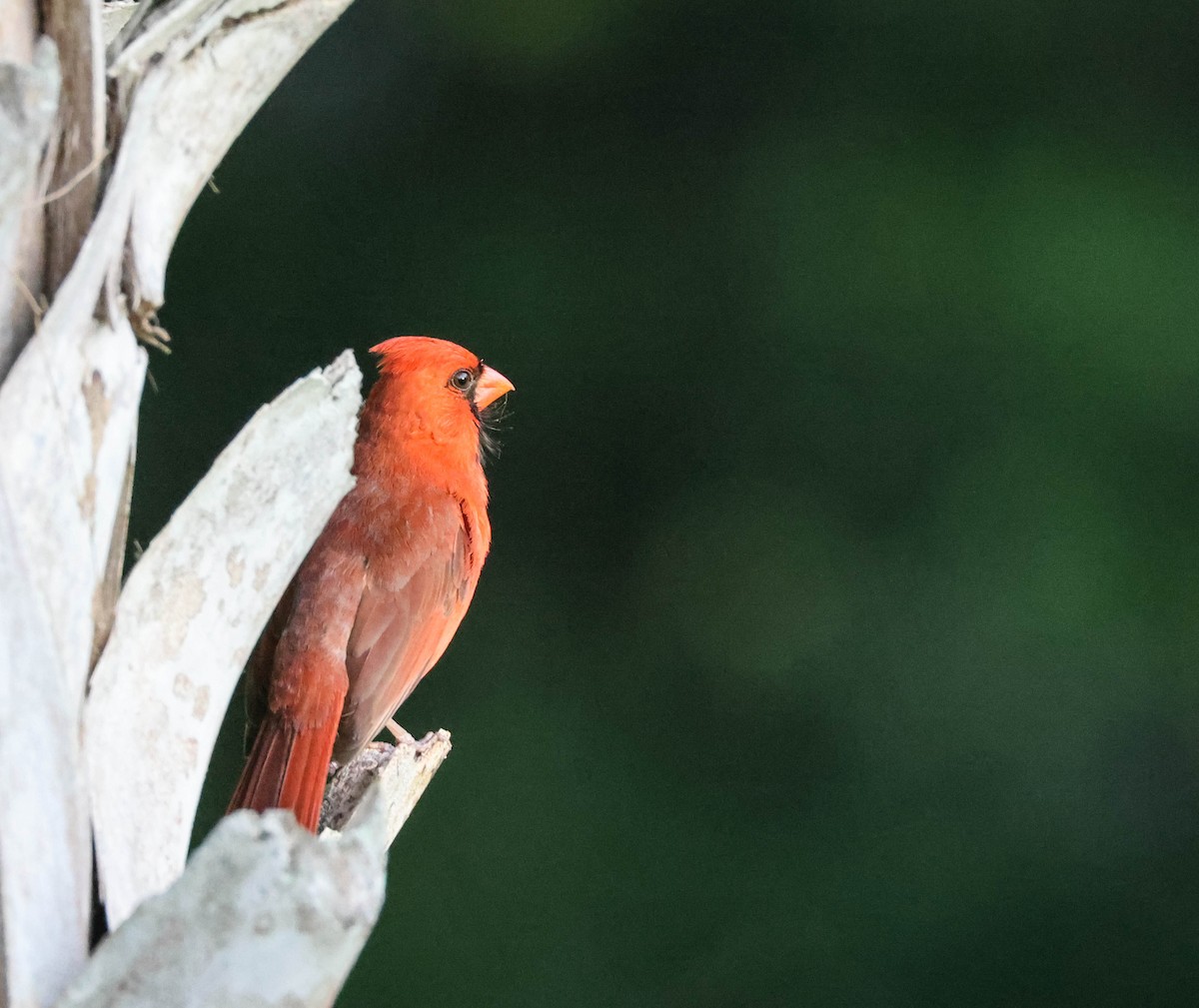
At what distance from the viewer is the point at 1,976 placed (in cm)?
74

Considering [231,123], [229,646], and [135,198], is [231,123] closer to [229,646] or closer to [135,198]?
[135,198]

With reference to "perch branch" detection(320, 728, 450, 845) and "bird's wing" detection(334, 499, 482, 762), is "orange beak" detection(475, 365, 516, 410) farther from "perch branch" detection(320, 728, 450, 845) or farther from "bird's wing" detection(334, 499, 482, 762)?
"perch branch" detection(320, 728, 450, 845)

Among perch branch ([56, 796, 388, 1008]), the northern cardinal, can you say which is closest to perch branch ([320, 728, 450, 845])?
the northern cardinal

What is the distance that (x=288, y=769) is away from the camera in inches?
65.5

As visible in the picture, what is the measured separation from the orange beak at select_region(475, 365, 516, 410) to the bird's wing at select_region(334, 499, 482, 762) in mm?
197

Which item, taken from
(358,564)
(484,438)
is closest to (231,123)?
(358,564)

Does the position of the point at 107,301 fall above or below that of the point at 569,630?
above

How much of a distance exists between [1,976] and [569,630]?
8.34ft

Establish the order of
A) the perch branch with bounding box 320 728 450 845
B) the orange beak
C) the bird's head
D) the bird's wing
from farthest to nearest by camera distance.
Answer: the orange beak → the bird's head → the bird's wing → the perch branch with bounding box 320 728 450 845

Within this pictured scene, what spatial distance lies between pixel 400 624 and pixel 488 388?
454 millimetres

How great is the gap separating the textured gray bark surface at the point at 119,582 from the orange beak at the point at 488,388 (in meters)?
1.26

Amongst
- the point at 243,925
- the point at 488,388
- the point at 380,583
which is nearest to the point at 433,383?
the point at 488,388

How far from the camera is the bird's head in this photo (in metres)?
2.05

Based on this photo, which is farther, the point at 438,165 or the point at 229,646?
the point at 438,165
